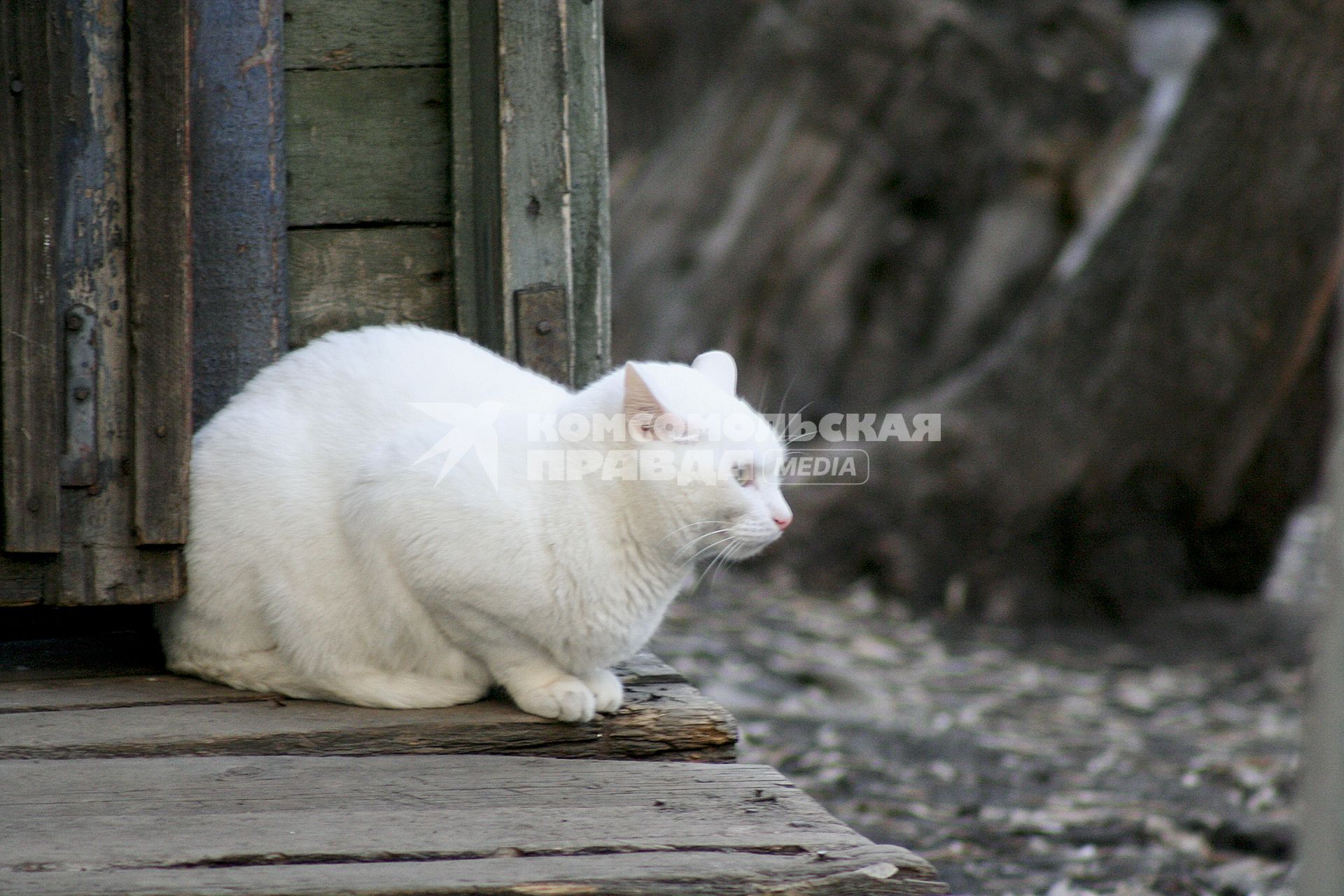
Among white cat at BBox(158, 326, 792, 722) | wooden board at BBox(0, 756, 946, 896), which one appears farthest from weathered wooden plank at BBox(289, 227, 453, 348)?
wooden board at BBox(0, 756, 946, 896)

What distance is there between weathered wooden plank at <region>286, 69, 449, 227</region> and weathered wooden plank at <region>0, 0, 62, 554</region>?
528mm

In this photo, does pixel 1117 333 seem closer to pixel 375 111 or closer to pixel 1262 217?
pixel 1262 217

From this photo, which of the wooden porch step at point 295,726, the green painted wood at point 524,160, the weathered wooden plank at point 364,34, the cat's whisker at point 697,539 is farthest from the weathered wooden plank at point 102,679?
the weathered wooden plank at point 364,34

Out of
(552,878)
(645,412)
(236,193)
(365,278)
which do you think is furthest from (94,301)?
(552,878)

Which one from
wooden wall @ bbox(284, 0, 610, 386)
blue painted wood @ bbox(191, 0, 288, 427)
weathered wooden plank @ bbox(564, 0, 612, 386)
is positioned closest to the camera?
blue painted wood @ bbox(191, 0, 288, 427)

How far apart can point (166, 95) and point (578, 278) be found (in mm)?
903

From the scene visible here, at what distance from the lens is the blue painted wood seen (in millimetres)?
2570

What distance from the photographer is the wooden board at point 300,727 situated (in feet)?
7.06

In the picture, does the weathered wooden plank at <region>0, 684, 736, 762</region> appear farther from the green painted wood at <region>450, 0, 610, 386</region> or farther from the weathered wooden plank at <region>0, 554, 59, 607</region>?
the green painted wood at <region>450, 0, 610, 386</region>

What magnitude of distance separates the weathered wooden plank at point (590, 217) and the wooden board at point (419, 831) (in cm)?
100

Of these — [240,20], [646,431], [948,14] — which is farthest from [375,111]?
[948,14]

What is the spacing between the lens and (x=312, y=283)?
2.74m

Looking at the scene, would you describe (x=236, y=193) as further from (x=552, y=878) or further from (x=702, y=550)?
(x=552, y=878)

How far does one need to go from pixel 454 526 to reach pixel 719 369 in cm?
58
